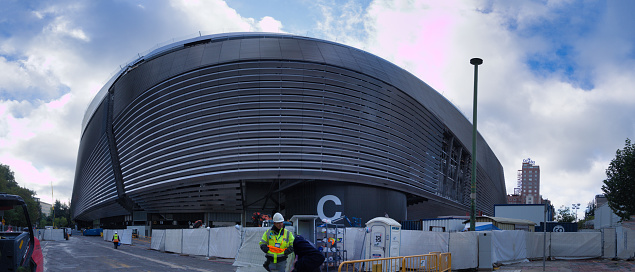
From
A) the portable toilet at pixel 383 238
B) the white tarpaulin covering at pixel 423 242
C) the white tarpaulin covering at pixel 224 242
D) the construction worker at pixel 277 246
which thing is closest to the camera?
the construction worker at pixel 277 246

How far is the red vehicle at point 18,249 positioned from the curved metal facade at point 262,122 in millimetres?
34043

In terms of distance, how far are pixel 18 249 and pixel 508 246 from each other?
64.6ft

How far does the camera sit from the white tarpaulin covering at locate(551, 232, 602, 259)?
87.9 ft

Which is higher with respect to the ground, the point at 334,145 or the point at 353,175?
the point at 334,145

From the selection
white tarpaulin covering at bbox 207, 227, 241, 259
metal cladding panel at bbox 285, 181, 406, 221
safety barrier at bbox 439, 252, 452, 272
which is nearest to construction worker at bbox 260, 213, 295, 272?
safety barrier at bbox 439, 252, 452, 272

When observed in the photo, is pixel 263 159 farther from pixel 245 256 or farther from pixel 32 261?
pixel 32 261

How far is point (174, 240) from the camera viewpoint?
3006cm

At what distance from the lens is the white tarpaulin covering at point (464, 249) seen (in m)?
18.5

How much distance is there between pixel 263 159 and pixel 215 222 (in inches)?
650

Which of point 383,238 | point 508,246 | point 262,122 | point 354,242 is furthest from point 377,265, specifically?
point 262,122

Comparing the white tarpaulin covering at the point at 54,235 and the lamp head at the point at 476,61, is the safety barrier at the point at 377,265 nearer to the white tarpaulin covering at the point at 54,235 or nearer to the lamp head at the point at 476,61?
the lamp head at the point at 476,61

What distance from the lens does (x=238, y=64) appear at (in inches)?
1767

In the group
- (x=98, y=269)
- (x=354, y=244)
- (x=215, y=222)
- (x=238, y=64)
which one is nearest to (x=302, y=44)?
(x=238, y=64)

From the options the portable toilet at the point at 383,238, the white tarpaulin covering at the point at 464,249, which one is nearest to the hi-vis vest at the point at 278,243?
the portable toilet at the point at 383,238
